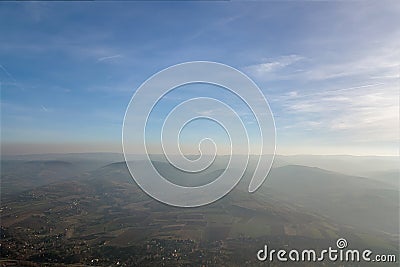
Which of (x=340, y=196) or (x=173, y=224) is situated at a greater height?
(x=340, y=196)

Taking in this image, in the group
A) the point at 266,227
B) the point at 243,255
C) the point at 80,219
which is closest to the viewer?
the point at 243,255

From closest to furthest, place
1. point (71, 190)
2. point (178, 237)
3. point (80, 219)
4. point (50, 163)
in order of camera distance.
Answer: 1. point (178, 237)
2. point (80, 219)
3. point (71, 190)
4. point (50, 163)

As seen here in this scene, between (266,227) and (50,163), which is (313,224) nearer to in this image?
(266,227)

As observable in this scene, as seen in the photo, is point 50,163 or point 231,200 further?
point 50,163

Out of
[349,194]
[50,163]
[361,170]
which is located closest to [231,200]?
[349,194]

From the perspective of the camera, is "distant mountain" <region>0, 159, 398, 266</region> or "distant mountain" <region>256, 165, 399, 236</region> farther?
"distant mountain" <region>256, 165, 399, 236</region>

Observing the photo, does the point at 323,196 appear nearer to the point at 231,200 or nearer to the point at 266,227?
the point at 231,200

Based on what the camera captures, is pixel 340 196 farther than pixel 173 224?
Yes

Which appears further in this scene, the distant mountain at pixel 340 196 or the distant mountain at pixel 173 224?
the distant mountain at pixel 340 196

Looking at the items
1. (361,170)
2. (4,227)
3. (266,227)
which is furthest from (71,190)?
(361,170)
